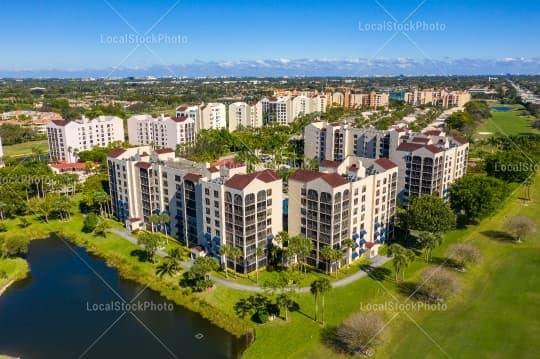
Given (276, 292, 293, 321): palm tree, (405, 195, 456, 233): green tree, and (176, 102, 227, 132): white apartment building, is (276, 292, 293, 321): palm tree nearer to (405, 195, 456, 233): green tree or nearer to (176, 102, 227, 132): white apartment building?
(405, 195, 456, 233): green tree

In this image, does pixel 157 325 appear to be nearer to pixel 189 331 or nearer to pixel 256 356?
pixel 189 331

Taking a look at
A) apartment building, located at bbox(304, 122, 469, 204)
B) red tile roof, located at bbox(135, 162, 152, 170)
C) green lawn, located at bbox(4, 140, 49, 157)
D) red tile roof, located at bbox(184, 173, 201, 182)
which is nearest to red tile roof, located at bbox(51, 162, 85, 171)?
green lawn, located at bbox(4, 140, 49, 157)

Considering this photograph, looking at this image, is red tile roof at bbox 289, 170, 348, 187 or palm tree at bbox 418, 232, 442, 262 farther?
palm tree at bbox 418, 232, 442, 262

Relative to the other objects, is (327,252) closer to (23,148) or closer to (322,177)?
(322,177)

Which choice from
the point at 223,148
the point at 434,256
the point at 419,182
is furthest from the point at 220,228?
the point at 223,148

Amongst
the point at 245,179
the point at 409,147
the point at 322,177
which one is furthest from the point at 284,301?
A: the point at 409,147

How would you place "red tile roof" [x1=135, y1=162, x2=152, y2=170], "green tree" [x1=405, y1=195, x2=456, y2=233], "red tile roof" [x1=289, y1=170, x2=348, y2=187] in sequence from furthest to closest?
"red tile roof" [x1=135, y1=162, x2=152, y2=170], "green tree" [x1=405, y1=195, x2=456, y2=233], "red tile roof" [x1=289, y1=170, x2=348, y2=187]

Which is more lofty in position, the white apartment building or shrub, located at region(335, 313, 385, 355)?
the white apartment building
